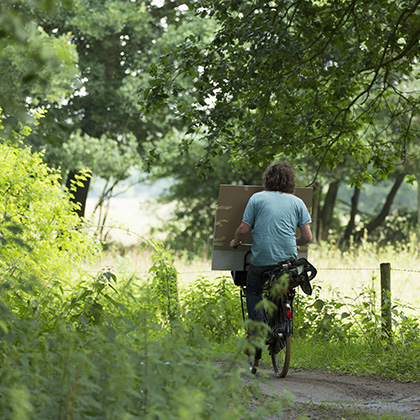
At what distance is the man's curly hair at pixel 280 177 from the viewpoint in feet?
22.2

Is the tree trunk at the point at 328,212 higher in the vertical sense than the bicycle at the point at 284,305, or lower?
higher

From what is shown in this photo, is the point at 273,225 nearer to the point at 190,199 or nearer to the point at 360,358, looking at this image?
the point at 360,358

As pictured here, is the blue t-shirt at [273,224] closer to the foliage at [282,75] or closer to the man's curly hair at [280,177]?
the man's curly hair at [280,177]

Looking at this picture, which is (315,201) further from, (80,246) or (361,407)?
(361,407)

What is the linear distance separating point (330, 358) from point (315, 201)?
1932 centimetres

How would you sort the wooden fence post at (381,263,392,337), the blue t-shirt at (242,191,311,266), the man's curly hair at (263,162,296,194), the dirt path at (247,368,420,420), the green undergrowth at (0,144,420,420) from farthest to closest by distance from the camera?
the wooden fence post at (381,263,392,337), the man's curly hair at (263,162,296,194), the blue t-shirt at (242,191,311,266), the dirt path at (247,368,420,420), the green undergrowth at (0,144,420,420)

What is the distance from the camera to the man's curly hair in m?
6.77

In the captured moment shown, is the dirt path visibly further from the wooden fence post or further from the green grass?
the wooden fence post

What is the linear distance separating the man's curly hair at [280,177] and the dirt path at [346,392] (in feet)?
6.01

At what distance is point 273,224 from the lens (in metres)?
6.62

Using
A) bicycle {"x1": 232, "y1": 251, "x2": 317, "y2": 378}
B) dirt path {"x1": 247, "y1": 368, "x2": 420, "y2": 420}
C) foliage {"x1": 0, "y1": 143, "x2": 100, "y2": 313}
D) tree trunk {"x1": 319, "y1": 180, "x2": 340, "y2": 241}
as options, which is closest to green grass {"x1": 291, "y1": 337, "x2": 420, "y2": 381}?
dirt path {"x1": 247, "y1": 368, "x2": 420, "y2": 420}

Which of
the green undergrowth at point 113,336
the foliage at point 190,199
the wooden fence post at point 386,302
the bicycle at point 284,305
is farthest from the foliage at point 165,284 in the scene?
the foliage at point 190,199

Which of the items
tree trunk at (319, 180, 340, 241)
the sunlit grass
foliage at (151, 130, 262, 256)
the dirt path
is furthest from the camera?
tree trunk at (319, 180, 340, 241)

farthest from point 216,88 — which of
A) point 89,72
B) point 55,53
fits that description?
point 89,72
